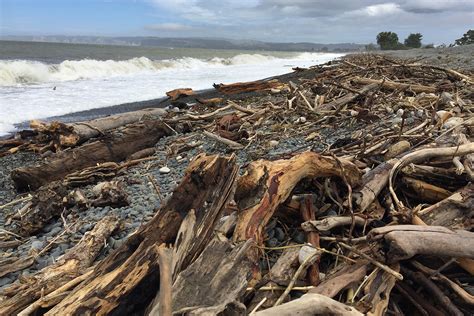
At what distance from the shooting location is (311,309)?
2021 millimetres

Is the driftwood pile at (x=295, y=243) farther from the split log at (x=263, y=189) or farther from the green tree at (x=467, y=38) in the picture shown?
the green tree at (x=467, y=38)

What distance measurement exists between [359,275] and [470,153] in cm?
165

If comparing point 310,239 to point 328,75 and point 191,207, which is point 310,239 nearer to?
point 191,207

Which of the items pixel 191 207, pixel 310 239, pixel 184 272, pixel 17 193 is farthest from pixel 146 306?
pixel 17 193

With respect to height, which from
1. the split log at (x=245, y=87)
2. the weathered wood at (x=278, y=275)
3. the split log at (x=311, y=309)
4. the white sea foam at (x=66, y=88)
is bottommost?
the white sea foam at (x=66, y=88)

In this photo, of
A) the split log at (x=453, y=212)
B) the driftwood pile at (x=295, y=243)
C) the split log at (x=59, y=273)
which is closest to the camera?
the driftwood pile at (x=295, y=243)

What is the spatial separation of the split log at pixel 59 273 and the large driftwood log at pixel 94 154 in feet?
8.14

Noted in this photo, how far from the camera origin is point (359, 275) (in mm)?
2416

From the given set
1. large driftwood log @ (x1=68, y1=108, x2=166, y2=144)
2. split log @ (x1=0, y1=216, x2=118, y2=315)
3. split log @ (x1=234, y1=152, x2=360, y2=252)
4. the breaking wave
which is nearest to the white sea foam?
the breaking wave

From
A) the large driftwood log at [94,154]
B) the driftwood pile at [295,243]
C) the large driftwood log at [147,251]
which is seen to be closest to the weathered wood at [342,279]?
the driftwood pile at [295,243]

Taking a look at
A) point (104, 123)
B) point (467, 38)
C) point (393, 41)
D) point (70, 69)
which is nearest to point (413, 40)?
point (393, 41)

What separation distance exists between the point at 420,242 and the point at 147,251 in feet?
5.14

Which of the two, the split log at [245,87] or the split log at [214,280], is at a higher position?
the split log at [214,280]

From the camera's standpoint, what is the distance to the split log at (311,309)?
201cm
